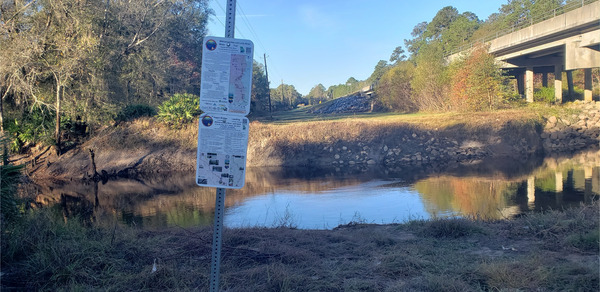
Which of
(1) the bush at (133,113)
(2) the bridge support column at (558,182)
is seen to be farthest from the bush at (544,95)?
(1) the bush at (133,113)

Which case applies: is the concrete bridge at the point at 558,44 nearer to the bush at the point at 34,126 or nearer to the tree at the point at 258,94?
the tree at the point at 258,94

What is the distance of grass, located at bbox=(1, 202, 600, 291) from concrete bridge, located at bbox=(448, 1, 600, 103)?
2609 centimetres

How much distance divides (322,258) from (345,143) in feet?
69.6

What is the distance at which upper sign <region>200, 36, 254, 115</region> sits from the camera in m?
3.43

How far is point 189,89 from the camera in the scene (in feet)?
137

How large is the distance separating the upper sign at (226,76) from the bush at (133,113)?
85.1 ft

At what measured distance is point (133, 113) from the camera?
28328mm

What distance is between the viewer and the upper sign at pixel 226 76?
11.3ft

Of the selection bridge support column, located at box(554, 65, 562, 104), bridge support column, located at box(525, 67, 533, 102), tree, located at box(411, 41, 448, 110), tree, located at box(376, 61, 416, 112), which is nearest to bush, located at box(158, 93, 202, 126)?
tree, located at box(411, 41, 448, 110)

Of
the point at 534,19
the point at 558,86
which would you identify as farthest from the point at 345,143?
the point at 534,19

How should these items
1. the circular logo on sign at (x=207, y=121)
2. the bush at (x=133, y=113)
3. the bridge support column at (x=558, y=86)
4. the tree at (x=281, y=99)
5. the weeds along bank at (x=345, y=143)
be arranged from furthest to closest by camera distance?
the tree at (x=281, y=99) < the bridge support column at (x=558, y=86) < the bush at (x=133, y=113) < the weeds along bank at (x=345, y=143) < the circular logo on sign at (x=207, y=121)

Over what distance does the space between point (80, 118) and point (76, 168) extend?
3646 millimetres

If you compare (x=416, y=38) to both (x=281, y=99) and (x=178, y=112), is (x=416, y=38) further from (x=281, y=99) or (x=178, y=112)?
(x=178, y=112)

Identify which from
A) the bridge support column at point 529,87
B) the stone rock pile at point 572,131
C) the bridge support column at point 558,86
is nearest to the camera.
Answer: the stone rock pile at point 572,131
